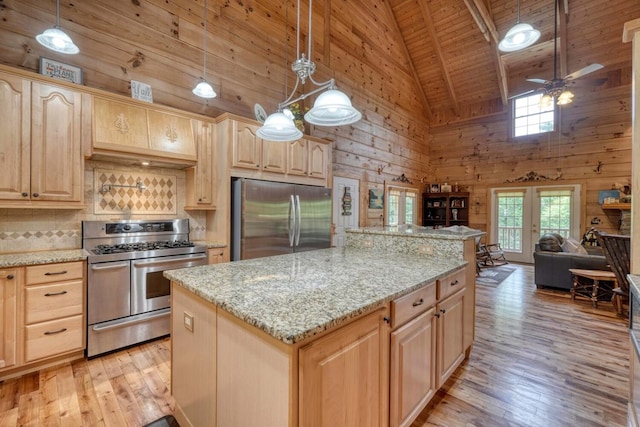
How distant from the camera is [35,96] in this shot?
229cm

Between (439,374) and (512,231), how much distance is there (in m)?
7.01

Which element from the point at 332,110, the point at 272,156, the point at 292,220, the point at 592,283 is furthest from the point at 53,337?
the point at 592,283

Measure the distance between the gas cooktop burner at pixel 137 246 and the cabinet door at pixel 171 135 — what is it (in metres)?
0.94

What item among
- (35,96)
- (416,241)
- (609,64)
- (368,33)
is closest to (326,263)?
(416,241)

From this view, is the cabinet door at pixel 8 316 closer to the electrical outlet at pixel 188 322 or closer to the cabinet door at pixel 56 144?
the cabinet door at pixel 56 144

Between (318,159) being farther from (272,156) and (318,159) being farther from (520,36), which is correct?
(520,36)

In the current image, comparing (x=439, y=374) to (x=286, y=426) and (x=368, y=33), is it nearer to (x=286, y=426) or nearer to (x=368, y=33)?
(x=286, y=426)

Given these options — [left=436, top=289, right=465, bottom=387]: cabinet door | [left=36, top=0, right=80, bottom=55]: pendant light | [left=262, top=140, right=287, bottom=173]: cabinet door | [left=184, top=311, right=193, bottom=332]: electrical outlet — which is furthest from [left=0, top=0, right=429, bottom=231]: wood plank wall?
[left=436, top=289, right=465, bottom=387]: cabinet door

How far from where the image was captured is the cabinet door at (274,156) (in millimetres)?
3521

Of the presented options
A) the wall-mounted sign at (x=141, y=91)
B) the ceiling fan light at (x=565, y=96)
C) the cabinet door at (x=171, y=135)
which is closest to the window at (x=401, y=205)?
the ceiling fan light at (x=565, y=96)

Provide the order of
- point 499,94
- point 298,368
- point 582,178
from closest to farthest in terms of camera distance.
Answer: point 298,368
point 582,178
point 499,94

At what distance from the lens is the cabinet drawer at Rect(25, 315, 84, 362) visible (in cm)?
215

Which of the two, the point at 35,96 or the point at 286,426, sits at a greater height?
the point at 35,96

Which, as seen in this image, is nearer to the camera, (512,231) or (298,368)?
(298,368)
